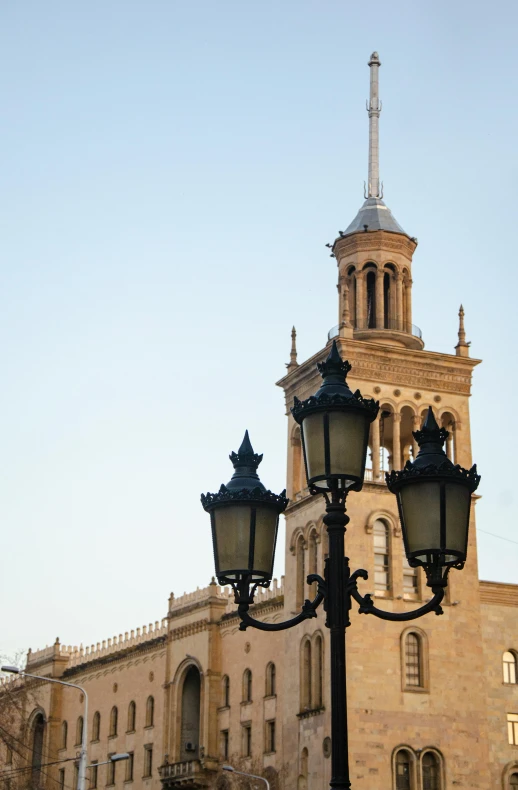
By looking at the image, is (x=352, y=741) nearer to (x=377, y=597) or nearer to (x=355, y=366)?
(x=377, y=597)

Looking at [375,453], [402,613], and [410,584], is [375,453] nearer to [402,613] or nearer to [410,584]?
[410,584]

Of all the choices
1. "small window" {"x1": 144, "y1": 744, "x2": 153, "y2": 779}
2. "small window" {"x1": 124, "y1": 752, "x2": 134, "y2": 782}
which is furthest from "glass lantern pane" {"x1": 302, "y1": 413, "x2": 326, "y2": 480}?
"small window" {"x1": 124, "y1": 752, "x2": 134, "y2": 782}

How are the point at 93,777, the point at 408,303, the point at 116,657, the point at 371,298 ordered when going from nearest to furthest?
the point at 408,303, the point at 371,298, the point at 116,657, the point at 93,777

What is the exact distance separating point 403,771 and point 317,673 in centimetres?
425

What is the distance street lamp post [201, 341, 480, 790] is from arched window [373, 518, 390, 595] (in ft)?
109

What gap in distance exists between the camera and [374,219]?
48031 mm

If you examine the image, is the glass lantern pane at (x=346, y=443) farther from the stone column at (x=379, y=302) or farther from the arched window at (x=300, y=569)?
the stone column at (x=379, y=302)

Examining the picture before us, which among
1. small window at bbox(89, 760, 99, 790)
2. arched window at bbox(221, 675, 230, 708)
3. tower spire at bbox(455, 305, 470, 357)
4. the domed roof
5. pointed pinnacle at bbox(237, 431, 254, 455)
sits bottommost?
pointed pinnacle at bbox(237, 431, 254, 455)

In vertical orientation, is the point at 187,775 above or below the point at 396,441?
below

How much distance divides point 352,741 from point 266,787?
23.5 feet

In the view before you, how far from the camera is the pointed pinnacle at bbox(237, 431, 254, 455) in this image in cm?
1081

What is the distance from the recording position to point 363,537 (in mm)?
43000

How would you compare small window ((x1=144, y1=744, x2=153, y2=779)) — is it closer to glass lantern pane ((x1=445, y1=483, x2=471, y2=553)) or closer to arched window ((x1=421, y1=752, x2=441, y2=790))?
arched window ((x1=421, y1=752, x2=441, y2=790))

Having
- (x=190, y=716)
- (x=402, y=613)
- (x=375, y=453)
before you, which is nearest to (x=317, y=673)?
(x=375, y=453)
